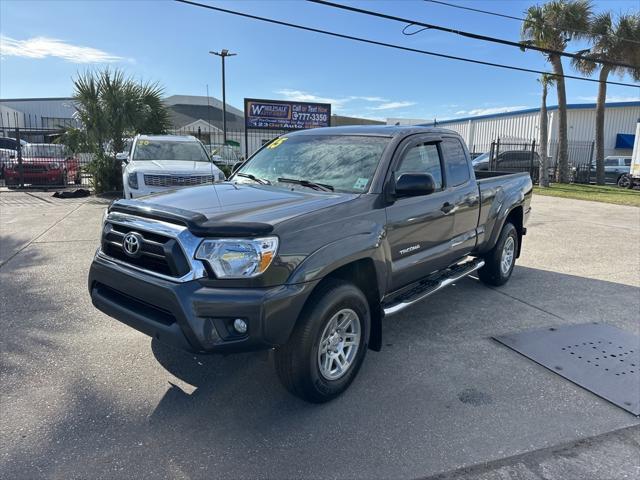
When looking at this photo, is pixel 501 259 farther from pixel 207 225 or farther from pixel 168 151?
pixel 168 151

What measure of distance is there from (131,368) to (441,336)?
2748 millimetres

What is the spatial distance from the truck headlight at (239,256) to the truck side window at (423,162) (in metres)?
1.66

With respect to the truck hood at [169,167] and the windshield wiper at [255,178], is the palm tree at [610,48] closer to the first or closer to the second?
the truck hood at [169,167]

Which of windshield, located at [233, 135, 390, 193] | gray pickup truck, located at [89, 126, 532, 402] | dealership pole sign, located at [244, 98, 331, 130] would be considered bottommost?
gray pickup truck, located at [89, 126, 532, 402]

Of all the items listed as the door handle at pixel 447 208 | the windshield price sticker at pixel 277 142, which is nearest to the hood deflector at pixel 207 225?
the windshield price sticker at pixel 277 142

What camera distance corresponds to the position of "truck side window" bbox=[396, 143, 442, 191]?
4137 millimetres

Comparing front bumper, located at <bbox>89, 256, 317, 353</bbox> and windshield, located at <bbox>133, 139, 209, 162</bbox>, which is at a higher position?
windshield, located at <bbox>133, 139, 209, 162</bbox>

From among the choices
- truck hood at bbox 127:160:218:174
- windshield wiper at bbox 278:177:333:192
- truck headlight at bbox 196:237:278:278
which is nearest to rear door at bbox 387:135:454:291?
windshield wiper at bbox 278:177:333:192

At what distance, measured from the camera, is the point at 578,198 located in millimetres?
17172

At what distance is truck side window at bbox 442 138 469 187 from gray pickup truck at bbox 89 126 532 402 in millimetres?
53

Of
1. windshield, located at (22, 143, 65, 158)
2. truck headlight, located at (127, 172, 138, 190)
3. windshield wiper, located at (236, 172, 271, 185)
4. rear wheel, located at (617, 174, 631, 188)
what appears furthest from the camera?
rear wheel, located at (617, 174, 631, 188)

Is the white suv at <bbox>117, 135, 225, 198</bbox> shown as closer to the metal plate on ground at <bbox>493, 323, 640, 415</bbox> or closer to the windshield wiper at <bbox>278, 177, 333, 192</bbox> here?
the windshield wiper at <bbox>278, 177, 333, 192</bbox>

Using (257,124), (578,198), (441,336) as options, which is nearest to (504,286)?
(441,336)

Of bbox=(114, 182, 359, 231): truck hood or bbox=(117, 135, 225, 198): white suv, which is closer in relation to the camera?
bbox=(114, 182, 359, 231): truck hood
